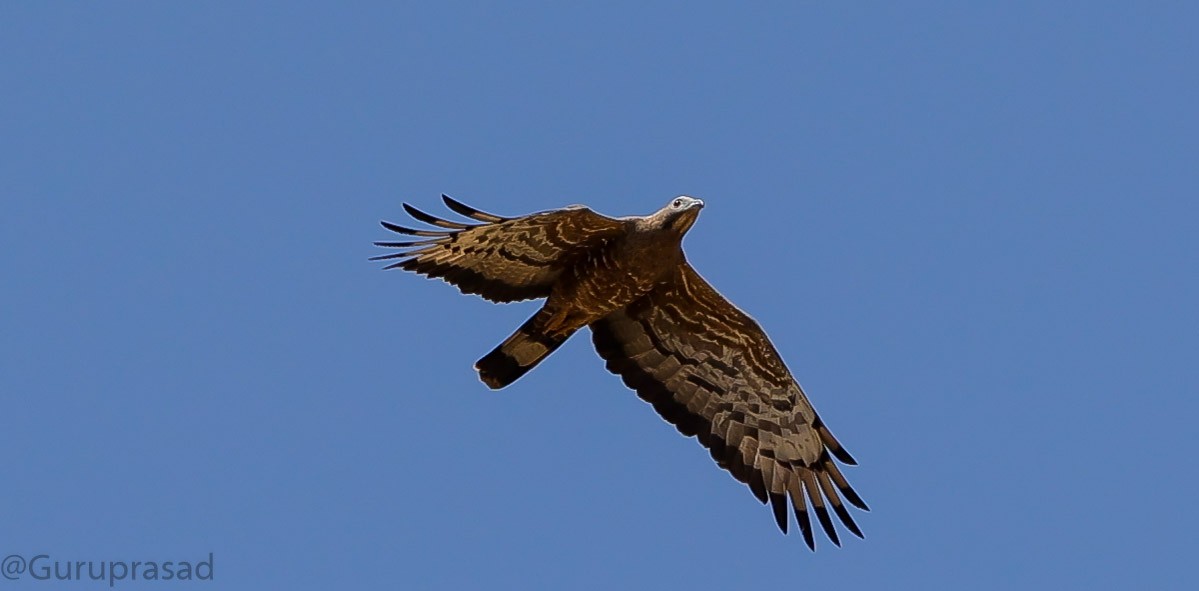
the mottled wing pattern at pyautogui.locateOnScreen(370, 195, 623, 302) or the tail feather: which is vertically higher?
the mottled wing pattern at pyautogui.locateOnScreen(370, 195, 623, 302)

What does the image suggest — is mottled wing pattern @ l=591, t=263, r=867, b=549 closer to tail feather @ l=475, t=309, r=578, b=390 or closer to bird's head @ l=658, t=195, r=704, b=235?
tail feather @ l=475, t=309, r=578, b=390

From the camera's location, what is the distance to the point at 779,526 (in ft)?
44.4

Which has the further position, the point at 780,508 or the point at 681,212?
the point at 780,508

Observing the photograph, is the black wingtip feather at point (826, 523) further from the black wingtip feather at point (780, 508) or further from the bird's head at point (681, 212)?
the bird's head at point (681, 212)

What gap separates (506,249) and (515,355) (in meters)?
1.14

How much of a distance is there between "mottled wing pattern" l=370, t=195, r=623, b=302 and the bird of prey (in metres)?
0.01

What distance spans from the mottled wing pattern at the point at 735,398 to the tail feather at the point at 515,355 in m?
0.96

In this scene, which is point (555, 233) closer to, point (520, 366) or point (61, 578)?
point (520, 366)

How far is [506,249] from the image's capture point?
1246 cm

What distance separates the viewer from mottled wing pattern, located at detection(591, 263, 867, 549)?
13.6m

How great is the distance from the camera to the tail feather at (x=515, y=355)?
12.9m

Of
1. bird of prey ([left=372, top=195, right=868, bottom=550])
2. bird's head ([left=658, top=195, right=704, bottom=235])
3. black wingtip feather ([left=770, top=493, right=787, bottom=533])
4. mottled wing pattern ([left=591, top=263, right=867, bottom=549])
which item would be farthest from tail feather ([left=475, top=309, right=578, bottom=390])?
black wingtip feather ([left=770, top=493, right=787, bottom=533])

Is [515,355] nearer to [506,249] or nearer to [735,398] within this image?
[506,249]

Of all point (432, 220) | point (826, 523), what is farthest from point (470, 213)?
point (826, 523)
